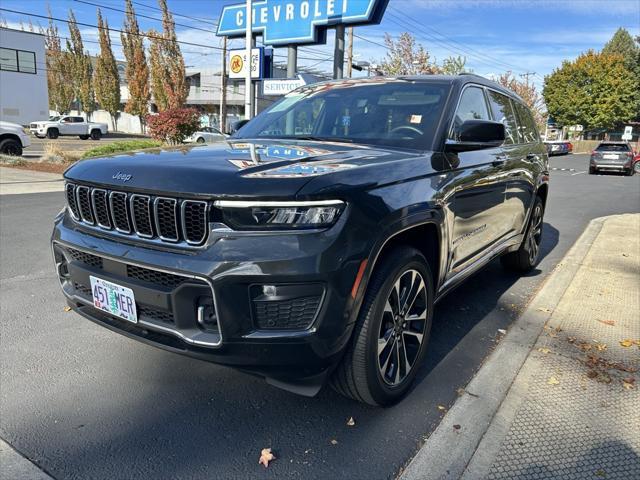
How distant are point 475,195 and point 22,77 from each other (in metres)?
49.6

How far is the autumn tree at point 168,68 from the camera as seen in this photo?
4747 centimetres

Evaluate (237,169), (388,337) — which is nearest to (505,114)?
(388,337)

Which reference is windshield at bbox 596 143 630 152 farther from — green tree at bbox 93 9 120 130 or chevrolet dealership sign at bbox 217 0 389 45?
green tree at bbox 93 9 120 130

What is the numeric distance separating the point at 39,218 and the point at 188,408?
6.28 metres

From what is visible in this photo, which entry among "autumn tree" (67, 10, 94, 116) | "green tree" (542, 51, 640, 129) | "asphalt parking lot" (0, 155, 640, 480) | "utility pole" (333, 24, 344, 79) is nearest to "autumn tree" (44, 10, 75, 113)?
"autumn tree" (67, 10, 94, 116)

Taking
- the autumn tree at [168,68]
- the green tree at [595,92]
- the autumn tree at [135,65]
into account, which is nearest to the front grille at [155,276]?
the autumn tree at [168,68]

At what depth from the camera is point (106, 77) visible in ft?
176

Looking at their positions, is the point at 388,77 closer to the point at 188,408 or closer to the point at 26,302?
the point at 188,408

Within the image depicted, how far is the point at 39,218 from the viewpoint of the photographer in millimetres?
7922

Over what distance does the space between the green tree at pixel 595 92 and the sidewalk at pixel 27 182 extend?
59.8 metres

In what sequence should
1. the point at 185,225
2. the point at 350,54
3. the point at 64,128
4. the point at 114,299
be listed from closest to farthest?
1. the point at 185,225
2. the point at 114,299
3. the point at 350,54
4. the point at 64,128

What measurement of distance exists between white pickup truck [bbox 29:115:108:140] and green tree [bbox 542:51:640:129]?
50.2m

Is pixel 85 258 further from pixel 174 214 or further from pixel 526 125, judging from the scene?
pixel 526 125

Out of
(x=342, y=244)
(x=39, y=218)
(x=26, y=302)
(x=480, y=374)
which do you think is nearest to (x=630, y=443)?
(x=480, y=374)
